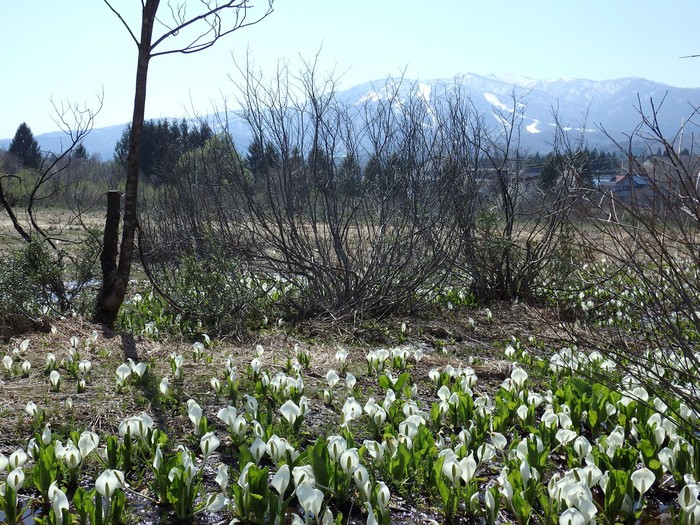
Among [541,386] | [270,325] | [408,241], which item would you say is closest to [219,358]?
[270,325]

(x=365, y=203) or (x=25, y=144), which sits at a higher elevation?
(x=25, y=144)

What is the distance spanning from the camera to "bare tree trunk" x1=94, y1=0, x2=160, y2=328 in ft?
22.8

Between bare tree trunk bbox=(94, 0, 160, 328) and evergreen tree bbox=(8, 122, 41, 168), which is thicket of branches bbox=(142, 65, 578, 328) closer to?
bare tree trunk bbox=(94, 0, 160, 328)

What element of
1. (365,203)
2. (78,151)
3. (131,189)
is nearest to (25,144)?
(78,151)

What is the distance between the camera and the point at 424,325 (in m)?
8.88

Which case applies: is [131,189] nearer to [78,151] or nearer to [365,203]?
[365,203]

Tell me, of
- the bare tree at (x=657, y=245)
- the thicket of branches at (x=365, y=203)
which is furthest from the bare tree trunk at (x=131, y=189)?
the bare tree at (x=657, y=245)

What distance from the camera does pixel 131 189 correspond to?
705 cm

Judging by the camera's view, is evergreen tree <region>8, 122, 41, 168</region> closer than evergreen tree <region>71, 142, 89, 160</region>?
No

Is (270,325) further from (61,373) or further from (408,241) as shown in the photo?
(61,373)

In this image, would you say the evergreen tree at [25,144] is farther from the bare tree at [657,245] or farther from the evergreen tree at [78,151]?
the bare tree at [657,245]

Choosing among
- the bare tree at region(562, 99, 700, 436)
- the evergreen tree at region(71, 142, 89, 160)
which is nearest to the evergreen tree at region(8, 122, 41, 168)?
the evergreen tree at region(71, 142, 89, 160)

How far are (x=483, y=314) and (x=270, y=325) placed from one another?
3.05m

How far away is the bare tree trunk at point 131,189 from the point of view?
6949 mm
